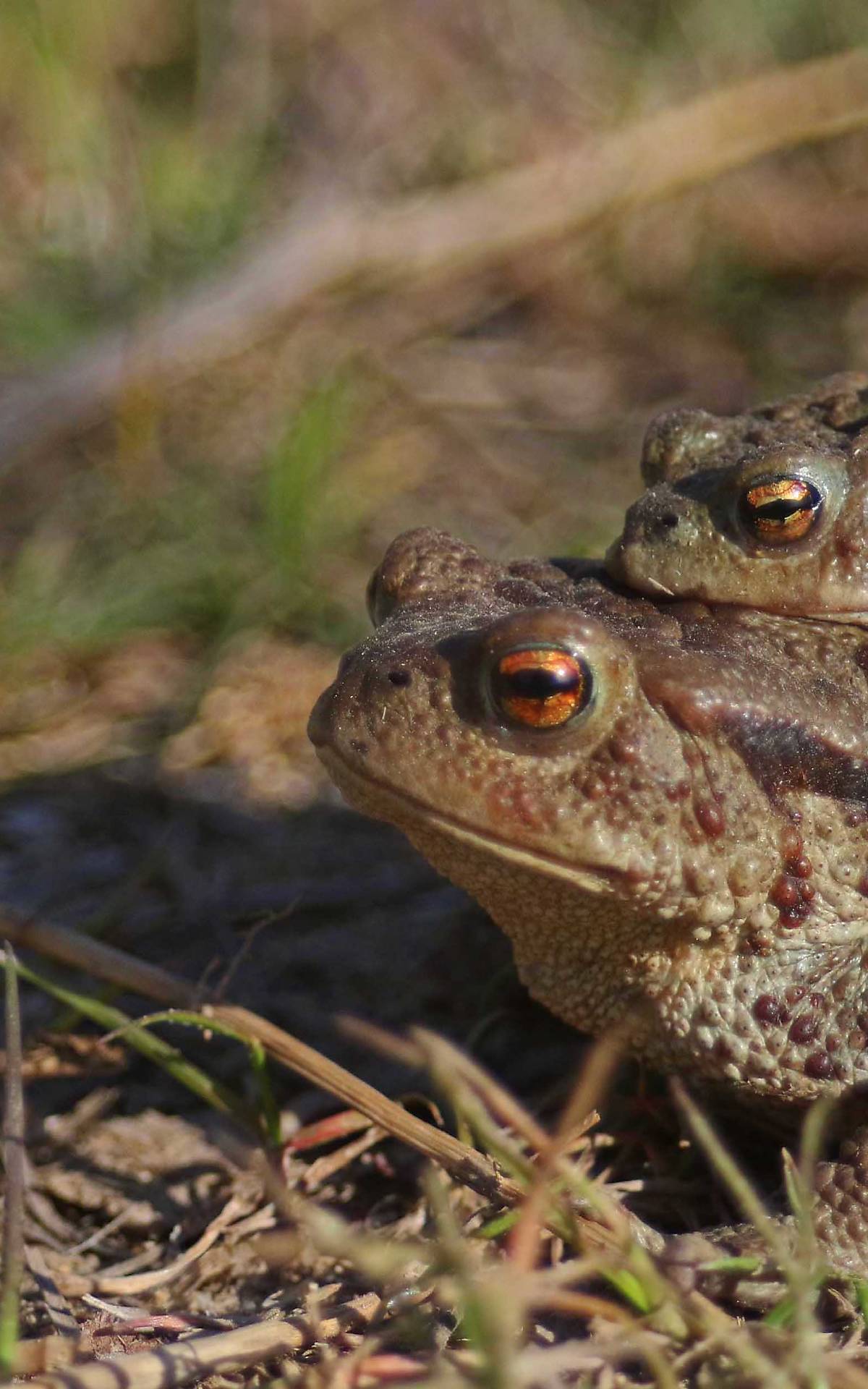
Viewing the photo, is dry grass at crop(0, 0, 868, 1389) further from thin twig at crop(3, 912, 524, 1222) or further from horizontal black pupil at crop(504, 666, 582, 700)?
horizontal black pupil at crop(504, 666, 582, 700)

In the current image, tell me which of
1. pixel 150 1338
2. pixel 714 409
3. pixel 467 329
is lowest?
pixel 150 1338

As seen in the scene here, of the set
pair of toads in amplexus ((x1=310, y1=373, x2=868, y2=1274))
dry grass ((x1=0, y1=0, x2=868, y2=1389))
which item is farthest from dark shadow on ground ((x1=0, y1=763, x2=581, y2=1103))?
pair of toads in amplexus ((x1=310, y1=373, x2=868, y2=1274))

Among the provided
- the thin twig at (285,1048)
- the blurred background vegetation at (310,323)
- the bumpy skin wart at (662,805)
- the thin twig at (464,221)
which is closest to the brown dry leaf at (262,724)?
the blurred background vegetation at (310,323)

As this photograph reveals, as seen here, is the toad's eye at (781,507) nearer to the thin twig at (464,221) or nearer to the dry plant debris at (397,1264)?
the dry plant debris at (397,1264)

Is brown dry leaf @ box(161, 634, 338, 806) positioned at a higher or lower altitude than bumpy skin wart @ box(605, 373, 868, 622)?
lower

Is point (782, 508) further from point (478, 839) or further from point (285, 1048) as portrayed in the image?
point (285, 1048)

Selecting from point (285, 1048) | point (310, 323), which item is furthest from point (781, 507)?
point (310, 323)

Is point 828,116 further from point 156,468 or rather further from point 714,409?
point 156,468

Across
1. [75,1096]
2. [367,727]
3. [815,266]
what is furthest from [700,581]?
[815,266]
